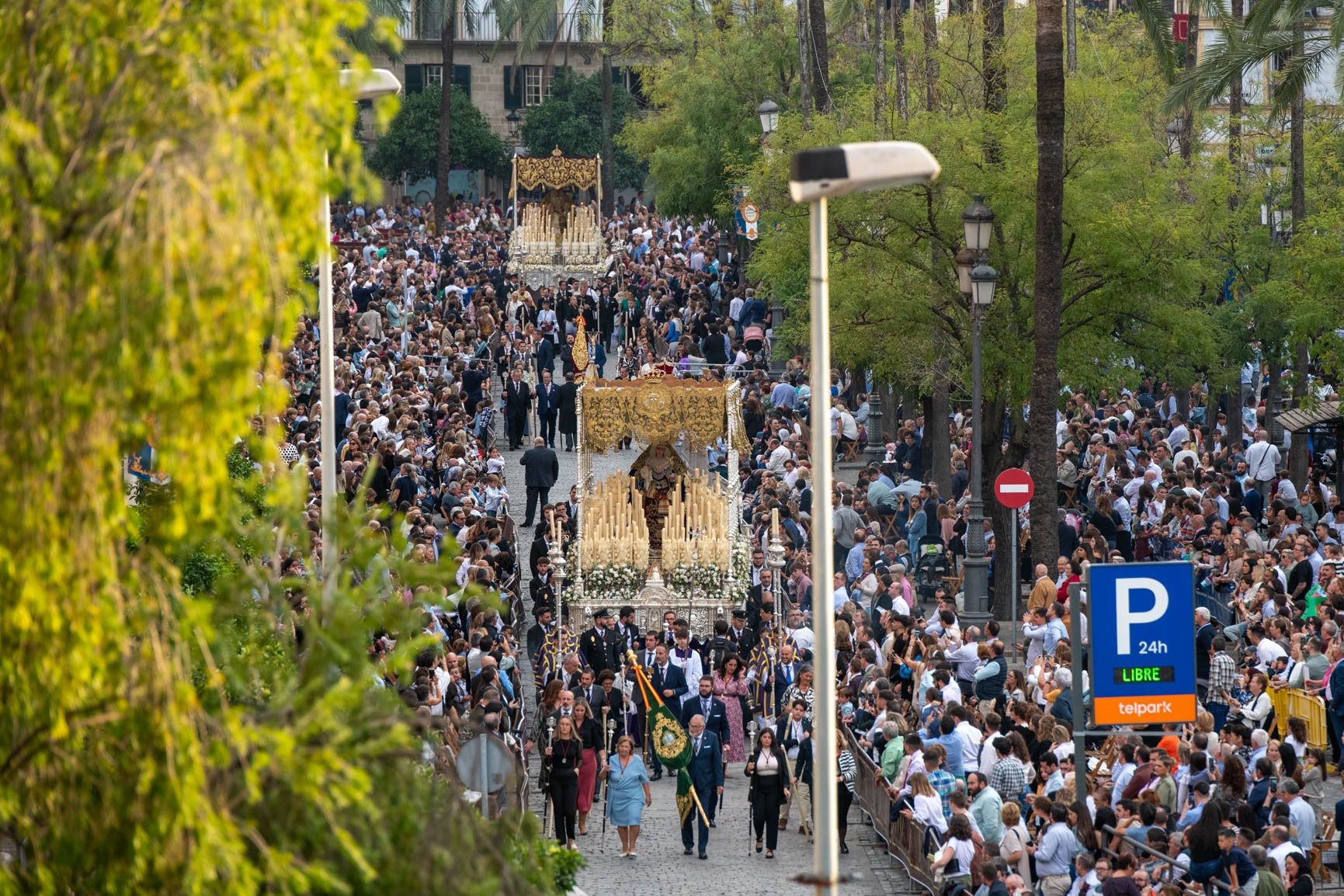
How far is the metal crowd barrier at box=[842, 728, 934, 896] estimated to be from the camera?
54.0 feet

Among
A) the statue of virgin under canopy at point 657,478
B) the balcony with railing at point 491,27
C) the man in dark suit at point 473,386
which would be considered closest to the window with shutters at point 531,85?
the balcony with railing at point 491,27

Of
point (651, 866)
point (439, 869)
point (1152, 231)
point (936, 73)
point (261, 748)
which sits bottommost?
point (651, 866)

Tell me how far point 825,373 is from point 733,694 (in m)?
10.8

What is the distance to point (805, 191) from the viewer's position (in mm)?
9305

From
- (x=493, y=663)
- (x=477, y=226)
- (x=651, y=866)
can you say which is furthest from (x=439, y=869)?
(x=477, y=226)

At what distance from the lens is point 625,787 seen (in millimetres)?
17703

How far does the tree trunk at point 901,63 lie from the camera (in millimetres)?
34531

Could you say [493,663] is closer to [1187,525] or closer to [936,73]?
[1187,525]

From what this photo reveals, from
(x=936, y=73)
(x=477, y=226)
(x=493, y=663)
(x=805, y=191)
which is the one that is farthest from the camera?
(x=477, y=226)

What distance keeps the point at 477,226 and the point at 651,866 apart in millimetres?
49828

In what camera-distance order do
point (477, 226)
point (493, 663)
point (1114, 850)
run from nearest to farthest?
point (1114, 850)
point (493, 663)
point (477, 226)

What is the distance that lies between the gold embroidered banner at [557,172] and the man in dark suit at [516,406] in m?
24.7

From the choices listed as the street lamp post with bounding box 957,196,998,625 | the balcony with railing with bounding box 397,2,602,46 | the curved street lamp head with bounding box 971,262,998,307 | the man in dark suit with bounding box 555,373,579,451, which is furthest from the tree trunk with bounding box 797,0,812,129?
the balcony with railing with bounding box 397,2,602,46

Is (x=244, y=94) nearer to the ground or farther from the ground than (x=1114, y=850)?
farther from the ground
